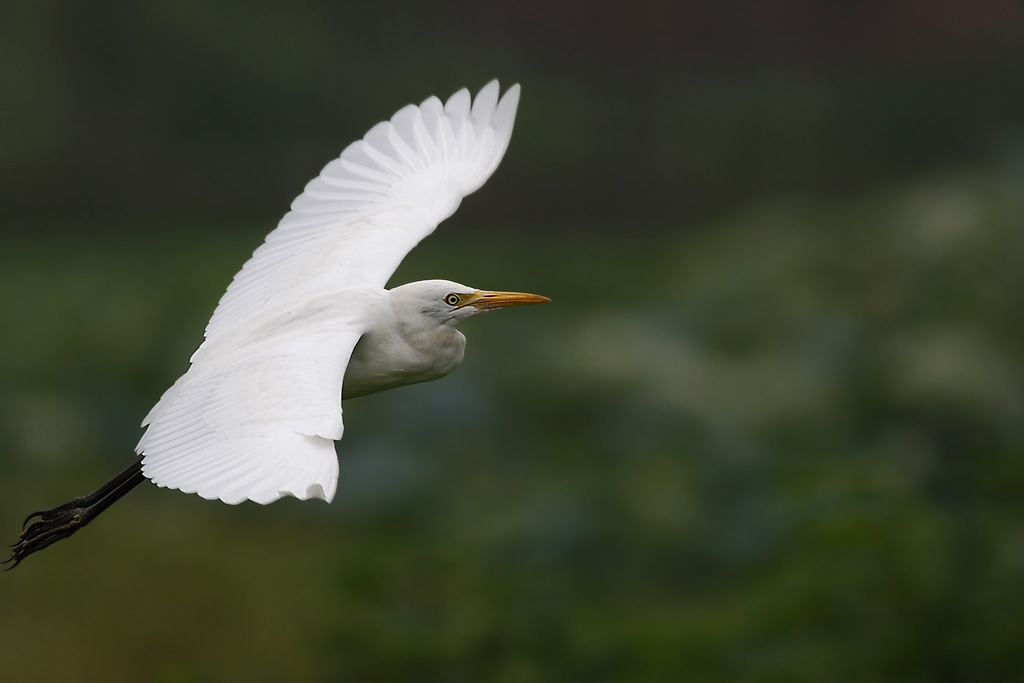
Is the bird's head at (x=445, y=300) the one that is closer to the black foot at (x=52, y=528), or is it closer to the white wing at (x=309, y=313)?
the white wing at (x=309, y=313)

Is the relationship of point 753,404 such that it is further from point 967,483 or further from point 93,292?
point 93,292

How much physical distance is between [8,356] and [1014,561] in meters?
7.96

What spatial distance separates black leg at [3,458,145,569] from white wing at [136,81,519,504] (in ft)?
1.71

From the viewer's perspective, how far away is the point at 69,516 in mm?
4023

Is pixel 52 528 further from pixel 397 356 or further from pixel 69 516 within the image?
pixel 397 356

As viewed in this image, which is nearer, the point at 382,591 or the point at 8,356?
the point at 382,591

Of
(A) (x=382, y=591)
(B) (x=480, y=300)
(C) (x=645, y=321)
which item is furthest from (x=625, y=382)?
(B) (x=480, y=300)

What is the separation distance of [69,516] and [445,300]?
1444 mm

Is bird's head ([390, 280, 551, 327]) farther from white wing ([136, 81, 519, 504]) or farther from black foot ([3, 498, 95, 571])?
black foot ([3, 498, 95, 571])

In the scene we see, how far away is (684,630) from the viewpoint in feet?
26.0

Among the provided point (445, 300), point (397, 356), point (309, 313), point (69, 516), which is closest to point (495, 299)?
point (445, 300)

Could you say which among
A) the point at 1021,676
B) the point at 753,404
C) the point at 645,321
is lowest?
the point at 1021,676

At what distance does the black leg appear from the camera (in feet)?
12.9

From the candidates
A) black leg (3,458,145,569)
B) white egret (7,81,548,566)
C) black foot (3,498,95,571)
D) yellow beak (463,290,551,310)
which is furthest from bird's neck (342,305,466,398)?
black foot (3,498,95,571)
